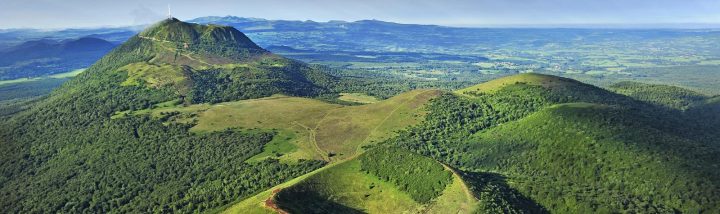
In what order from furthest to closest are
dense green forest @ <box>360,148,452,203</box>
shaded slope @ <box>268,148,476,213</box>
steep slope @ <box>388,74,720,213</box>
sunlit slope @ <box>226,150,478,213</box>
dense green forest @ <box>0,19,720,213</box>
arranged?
steep slope @ <box>388,74,720,213</box> → dense green forest @ <box>0,19,720,213</box> → dense green forest @ <box>360,148,452,203</box> → shaded slope @ <box>268,148,476,213</box> → sunlit slope @ <box>226,150,478,213</box>

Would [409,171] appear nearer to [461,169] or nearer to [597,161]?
[461,169]

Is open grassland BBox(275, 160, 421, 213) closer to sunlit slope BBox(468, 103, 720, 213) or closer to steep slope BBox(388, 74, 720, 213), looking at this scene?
steep slope BBox(388, 74, 720, 213)

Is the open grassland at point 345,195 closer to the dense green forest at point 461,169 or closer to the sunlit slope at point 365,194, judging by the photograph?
the sunlit slope at point 365,194

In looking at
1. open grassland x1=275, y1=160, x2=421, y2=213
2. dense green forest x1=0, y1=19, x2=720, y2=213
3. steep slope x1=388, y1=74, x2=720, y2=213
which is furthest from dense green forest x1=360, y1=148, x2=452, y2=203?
steep slope x1=388, y1=74, x2=720, y2=213

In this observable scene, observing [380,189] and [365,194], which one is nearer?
[365,194]

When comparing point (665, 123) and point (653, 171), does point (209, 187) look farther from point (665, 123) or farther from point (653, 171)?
point (665, 123)

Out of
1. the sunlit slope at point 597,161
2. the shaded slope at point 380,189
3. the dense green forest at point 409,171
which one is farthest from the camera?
the sunlit slope at point 597,161

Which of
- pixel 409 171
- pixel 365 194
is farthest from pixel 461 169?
pixel 365 194

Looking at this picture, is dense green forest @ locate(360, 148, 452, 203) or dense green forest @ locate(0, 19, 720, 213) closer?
dense green forest @ locate(360, 148, 452, 203)

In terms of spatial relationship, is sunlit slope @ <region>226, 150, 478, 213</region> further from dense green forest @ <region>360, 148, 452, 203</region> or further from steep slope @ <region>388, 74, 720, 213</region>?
steep slope @ <region>388, 74, 720, 213</region>

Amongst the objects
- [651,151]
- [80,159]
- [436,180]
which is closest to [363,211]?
[436,180]

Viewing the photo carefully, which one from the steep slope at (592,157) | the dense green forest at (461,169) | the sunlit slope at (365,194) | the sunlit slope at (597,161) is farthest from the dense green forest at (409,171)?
the sunlit slope at (597,161)

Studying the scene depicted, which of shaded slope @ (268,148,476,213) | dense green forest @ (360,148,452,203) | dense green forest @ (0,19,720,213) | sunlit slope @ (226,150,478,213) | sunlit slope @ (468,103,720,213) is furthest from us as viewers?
sunlit slope @ (468,103,720,213)
